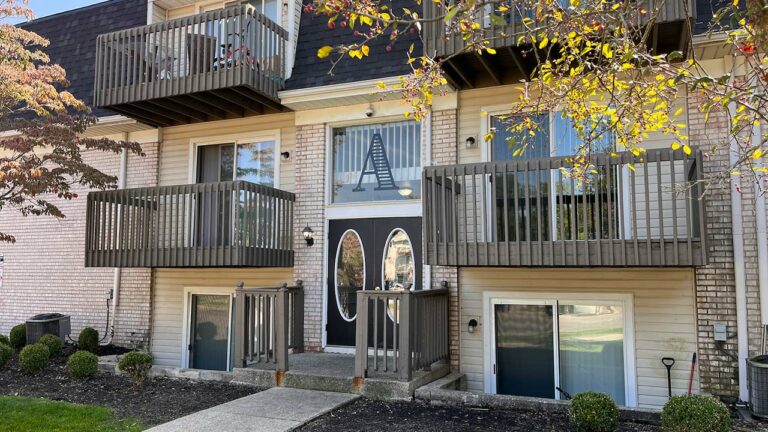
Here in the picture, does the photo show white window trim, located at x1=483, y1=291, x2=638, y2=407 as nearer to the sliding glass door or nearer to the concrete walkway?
the sliding glass door

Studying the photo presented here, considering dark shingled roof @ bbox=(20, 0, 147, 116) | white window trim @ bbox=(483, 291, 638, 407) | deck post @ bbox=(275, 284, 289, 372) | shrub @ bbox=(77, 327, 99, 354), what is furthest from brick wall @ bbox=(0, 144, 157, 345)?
white window trim @ bbox=(483, 291, 638, 407)

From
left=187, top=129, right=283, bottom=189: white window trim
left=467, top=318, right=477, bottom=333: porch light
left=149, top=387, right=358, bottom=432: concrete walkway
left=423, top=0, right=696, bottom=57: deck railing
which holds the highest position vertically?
left=423, top=0, right=696, bottom=57: deck railing

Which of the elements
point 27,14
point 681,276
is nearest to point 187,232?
point 27,14

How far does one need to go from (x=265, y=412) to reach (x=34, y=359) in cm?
450

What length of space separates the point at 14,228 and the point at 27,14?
16.0ft

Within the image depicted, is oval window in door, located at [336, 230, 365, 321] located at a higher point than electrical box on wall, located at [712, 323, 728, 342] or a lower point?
higher

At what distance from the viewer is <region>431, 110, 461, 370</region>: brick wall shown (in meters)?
8.27

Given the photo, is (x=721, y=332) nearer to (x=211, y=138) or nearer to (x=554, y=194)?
(x=554, y=194)

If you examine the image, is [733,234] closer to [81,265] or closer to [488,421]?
[488,421]

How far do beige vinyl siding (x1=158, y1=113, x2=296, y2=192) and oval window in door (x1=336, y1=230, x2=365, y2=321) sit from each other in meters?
1.40

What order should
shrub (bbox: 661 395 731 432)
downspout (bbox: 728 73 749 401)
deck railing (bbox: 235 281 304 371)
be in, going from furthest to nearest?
1. deck railing (bbox: 235 281 304 371)
2. downspout (bbox: 728 73 749 401)
3. shrub (bbox: 661 395 731 432)

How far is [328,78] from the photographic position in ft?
30.6

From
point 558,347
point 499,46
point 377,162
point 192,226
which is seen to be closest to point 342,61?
point 377,162

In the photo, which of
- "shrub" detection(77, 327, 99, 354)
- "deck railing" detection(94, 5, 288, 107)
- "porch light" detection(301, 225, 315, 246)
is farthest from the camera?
"shrub" detection(77, 327, 99, 354)
